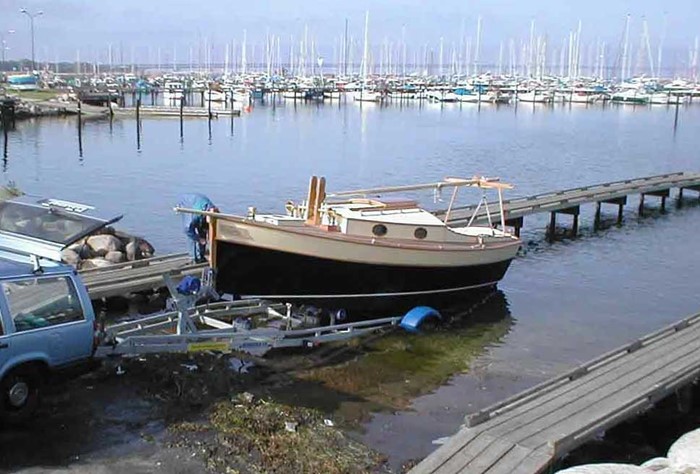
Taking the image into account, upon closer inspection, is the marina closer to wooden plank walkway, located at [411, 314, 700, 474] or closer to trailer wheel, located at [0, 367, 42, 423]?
wooden plank walkway, located at [411, 314, 700, 474]

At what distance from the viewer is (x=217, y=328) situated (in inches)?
→ 589

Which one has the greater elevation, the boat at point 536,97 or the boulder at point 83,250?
the boat at point 536,97

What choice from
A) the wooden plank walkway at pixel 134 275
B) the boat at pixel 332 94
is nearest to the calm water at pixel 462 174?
the wooden plank walkway at pixel 134 275

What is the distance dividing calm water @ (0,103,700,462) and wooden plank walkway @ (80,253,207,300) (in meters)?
6.81

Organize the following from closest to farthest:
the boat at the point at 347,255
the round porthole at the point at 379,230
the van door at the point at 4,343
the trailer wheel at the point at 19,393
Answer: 1. the van door at the point at 4,343
2. the trailer wheel at the point at 19,393
3. the boat at the point at 347,255
4. the round porthole at the point at 379,230

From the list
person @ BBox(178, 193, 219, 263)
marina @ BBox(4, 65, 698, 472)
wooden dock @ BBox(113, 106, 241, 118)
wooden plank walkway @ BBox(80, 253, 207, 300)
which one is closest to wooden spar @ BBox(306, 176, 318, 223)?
person @ BBox(178, 193, 219, 263)

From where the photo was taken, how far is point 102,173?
46.3 meters

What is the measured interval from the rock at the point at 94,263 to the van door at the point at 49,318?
27.5 feet

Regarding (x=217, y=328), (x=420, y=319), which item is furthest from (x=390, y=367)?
(x=217, y=328)

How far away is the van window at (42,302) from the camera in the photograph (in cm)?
1009

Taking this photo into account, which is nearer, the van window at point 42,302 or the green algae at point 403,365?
the van window at point 42,302

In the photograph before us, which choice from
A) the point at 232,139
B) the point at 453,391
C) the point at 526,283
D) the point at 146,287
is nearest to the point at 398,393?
the point at 453,391

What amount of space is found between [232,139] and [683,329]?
56711 millimetres

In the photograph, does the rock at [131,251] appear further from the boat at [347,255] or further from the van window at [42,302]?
the van window at [42,302]
